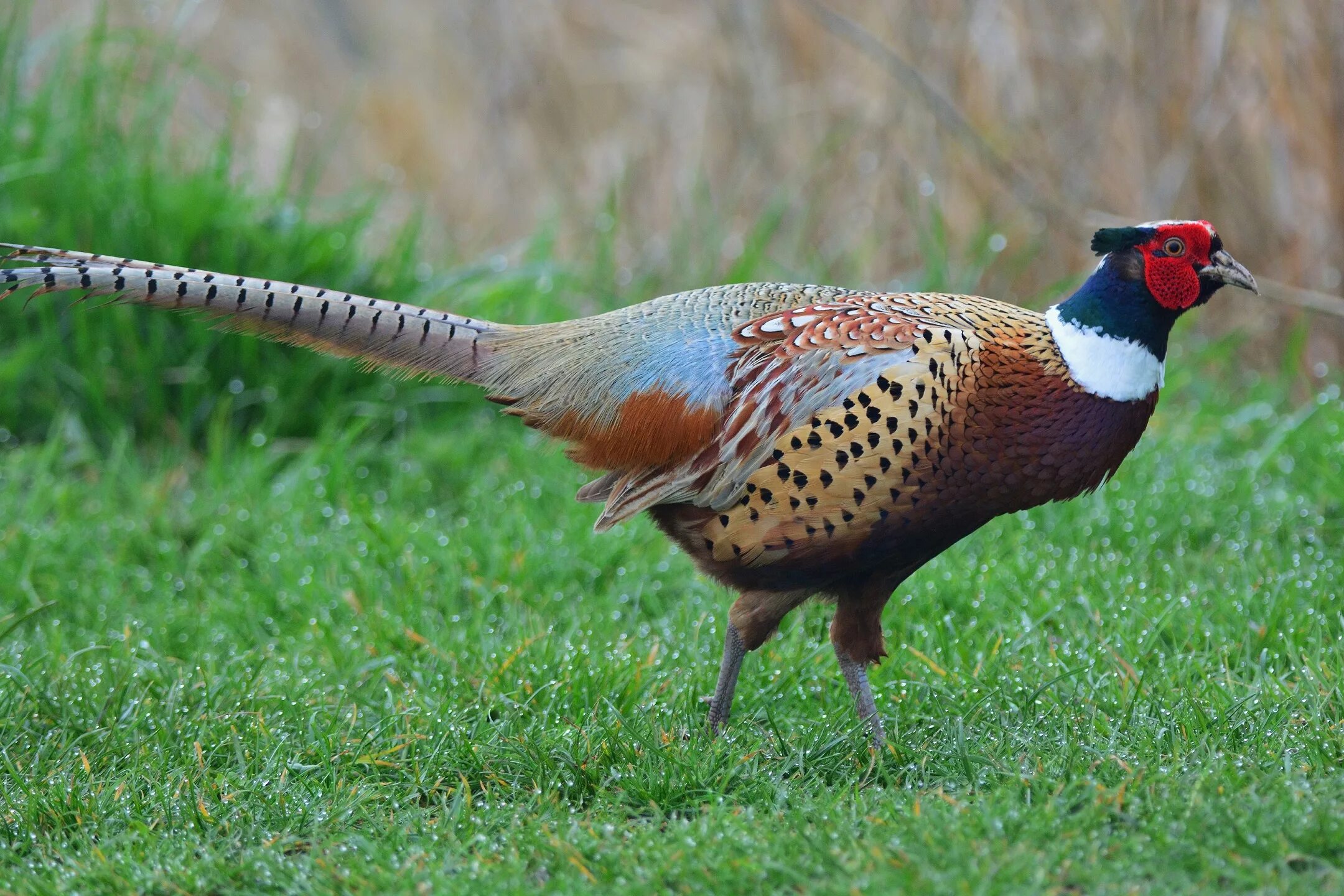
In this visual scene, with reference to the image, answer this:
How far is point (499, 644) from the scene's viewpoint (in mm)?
3699

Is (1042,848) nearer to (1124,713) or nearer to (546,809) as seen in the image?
(1124,713)

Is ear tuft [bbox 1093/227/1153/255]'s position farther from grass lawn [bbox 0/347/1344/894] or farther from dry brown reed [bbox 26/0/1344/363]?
dry brown reed [bbox 26/0/1344/363]

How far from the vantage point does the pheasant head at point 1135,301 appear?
116 inches

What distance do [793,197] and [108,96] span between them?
317 cm

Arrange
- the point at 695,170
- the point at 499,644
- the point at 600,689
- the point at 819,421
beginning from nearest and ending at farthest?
the point at 819,421 → the point at 600,689 → the point at 499,644 → the point at 695,170

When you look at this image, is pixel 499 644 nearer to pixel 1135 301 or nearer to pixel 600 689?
pixel 600 689

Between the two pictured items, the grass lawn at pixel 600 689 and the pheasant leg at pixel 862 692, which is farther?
the pheasant leg at pixel 862 692

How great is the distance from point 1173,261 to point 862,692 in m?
1.17

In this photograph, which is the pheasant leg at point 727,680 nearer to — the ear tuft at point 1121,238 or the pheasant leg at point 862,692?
the pheasant leg at point 862,692

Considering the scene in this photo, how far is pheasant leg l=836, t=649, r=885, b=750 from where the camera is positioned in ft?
9.99

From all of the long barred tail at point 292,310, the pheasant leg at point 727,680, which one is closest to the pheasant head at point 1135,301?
the pheasant leg at point 727,680


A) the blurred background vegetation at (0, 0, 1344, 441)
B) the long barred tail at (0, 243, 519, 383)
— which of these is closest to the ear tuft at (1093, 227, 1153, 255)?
the long barred tail at (0, 243, 519, 383)

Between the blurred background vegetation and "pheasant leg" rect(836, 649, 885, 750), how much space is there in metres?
2.29

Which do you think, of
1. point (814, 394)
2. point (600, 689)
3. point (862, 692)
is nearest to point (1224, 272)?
point (814, 394)
